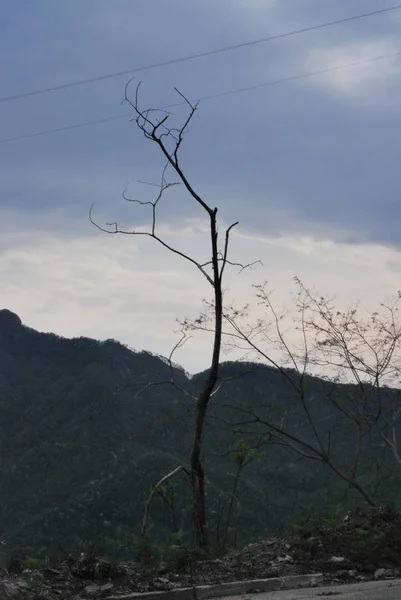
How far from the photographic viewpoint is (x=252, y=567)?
29.0 ft

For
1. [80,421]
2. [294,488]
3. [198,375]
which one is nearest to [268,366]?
[294,488]

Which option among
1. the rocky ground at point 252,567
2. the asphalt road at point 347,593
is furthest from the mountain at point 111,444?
the asphalt road at point 347,593

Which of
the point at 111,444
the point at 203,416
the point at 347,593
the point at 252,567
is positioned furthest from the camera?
the point at 111,444

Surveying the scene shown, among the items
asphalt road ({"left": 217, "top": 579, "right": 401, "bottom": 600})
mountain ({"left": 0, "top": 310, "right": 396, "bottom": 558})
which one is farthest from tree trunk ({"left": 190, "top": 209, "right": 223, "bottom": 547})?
asphalt road ({"left": 217, "top": 579, "right": 401, "bottom": 600})

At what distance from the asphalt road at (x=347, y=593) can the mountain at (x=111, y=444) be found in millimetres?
1836

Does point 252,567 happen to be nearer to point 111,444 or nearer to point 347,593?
point 347,593

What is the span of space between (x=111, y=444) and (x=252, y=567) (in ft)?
122

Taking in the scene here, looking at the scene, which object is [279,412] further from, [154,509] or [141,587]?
[154,509]

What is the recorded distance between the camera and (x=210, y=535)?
12.0 meters

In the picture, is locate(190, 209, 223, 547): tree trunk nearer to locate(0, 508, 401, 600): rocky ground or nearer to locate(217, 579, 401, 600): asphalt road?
locate(0, 508, 401, 600): rocky ground

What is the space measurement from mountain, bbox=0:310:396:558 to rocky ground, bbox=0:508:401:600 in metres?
0.48

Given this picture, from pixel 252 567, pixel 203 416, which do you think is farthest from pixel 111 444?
pixel 252 567

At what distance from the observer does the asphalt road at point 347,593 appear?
7.13 m

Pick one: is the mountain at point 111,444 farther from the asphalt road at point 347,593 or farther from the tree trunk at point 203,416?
the asphalt road at point 347,593
